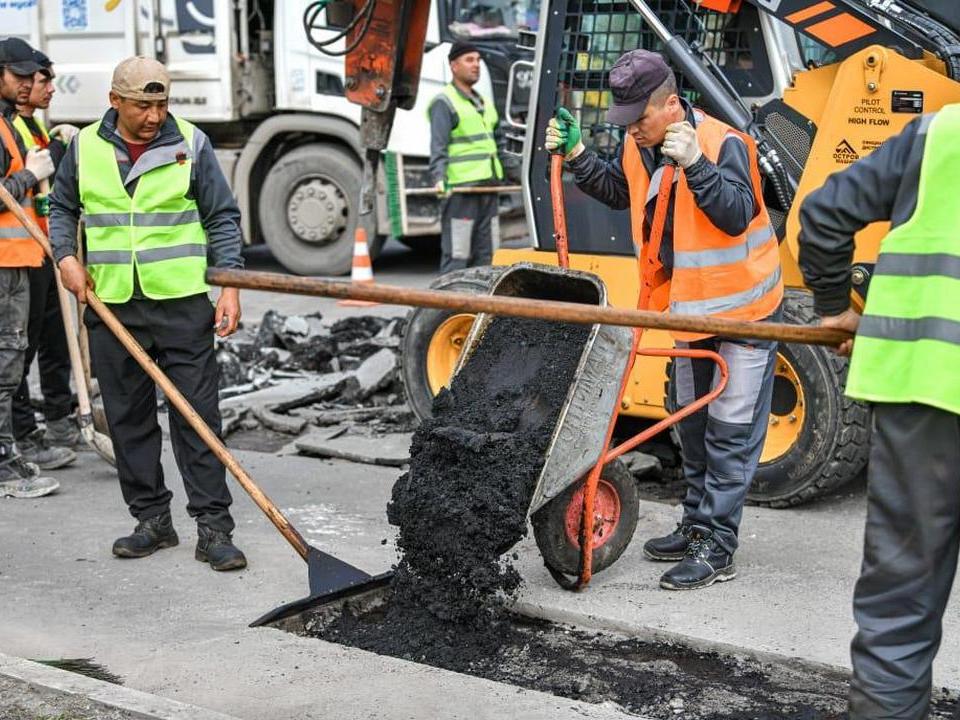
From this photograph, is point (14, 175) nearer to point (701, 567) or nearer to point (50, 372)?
point (50, 372)

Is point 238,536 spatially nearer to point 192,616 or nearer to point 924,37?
point 192,616

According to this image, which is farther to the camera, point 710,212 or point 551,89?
point 551,89

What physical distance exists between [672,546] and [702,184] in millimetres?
1421

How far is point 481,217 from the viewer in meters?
8.96

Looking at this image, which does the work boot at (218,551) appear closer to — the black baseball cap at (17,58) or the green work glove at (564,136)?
the green work glove at (564,136)

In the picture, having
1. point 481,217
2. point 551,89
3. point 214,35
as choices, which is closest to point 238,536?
point 551,89

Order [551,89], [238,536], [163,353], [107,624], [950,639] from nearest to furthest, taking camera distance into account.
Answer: [950,639] → [107,624] → [163,353] → [238,536] → [551,89]

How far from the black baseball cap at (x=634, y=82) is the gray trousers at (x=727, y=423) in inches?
33.5

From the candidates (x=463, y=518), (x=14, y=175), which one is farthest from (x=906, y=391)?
(x=14, y=175)

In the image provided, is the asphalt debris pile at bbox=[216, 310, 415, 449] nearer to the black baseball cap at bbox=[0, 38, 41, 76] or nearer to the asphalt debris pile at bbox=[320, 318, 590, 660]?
the black baseball cap at bbox=[0, 38, 41, 76]

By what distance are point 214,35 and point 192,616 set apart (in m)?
7.93

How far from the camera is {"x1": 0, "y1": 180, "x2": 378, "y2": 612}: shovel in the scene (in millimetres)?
4504

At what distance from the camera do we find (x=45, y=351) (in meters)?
6.64

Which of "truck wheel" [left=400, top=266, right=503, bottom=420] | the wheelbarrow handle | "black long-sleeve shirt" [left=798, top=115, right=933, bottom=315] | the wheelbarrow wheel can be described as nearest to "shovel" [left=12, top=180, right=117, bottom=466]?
"truck wheel" [left=400, top=266, right=503, bottom=420]
